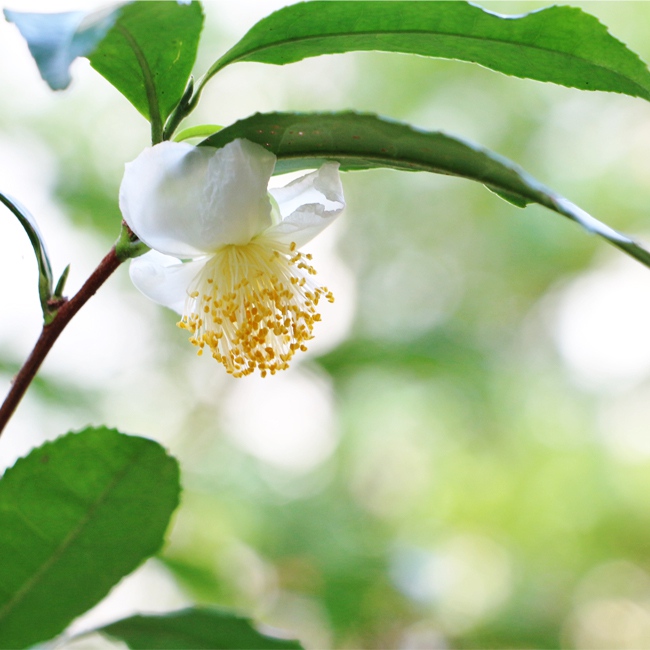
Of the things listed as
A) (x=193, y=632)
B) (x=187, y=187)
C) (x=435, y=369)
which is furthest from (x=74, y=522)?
(x=435, y=369)

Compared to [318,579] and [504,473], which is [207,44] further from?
[504,473]

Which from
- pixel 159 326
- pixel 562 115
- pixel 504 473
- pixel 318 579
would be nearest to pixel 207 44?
pixel 159 326

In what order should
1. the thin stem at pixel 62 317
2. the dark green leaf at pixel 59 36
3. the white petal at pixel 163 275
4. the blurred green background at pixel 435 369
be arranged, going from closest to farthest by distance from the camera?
the dark green leaf at pixel 59 36, the thin stem at pixel 62 317, the white petal at pixel 163 275, the blurred green background at pixel 435 369

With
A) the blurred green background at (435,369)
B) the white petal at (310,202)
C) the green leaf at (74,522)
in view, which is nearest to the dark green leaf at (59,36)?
the white petal at (310,202)

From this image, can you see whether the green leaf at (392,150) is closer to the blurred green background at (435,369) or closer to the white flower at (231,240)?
Result: the white flower at (231,240)

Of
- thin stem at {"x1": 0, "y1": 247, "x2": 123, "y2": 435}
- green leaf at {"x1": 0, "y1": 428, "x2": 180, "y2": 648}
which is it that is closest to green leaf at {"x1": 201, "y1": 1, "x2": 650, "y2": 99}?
thin stem at {"x1": 0, "y1": 247, "x2": 123, "y2": 435}

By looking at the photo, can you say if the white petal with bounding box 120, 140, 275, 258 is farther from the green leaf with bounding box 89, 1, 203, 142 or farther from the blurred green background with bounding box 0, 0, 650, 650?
the blurred green background with bounding box 0, 0, 650, 650

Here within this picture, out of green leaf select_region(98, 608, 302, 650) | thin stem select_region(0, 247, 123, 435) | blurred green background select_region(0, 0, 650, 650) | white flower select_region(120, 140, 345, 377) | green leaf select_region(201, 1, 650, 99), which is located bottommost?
green leaf select_region(98, 608, 302, 650)
